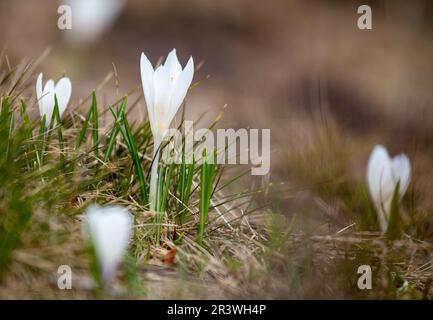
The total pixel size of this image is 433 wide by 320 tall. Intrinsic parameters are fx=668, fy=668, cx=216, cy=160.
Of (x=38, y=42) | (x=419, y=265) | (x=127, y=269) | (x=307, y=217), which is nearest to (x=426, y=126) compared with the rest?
(x=419, y=265)

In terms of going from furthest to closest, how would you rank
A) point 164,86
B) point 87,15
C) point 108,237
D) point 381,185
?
point 87,15, point 381,185, point 164,86, point 108,237

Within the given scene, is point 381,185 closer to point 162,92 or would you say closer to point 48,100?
point 162,92

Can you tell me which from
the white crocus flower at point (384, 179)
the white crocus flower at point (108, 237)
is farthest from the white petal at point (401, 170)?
the white crocus flower at point (108, 237)

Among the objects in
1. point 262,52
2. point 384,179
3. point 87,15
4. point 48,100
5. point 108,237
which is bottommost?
point 108,237

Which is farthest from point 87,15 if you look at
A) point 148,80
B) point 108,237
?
point 108,237

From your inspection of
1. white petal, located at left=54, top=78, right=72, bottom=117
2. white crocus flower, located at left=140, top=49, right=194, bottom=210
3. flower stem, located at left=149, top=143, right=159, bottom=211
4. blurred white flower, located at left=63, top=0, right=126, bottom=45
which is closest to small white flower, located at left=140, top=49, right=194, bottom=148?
white crocus flower, located at left=140, top=49, right=194, bottom=210

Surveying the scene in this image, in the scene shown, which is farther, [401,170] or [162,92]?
[401,170]
